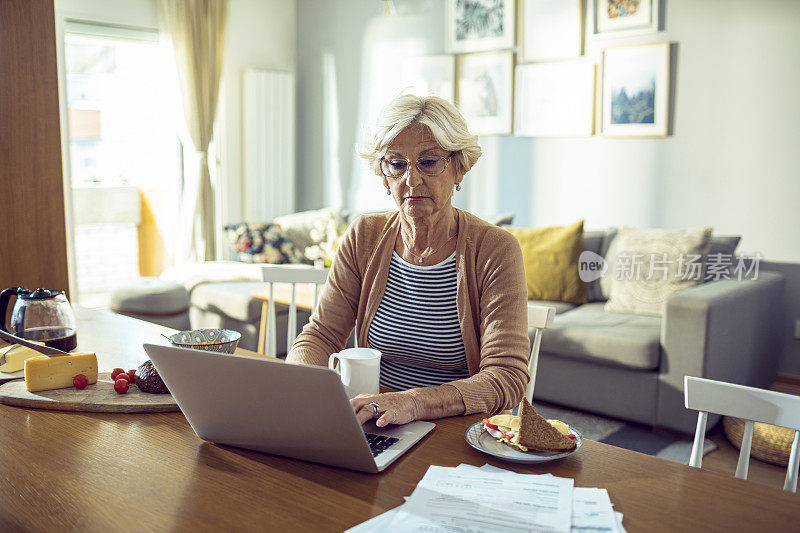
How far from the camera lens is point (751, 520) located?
2.93 feet

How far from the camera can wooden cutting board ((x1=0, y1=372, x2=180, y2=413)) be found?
4.22 feet

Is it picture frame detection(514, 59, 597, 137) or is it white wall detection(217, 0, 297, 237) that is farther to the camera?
white wall detection(217, 0, 297, 237)

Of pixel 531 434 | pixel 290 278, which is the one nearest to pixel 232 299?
pixel 290 278

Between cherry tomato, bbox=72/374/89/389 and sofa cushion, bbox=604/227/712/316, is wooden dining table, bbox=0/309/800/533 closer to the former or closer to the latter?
cherry tomato, bbox=72/374/89/389

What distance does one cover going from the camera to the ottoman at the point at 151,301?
4.13 meters

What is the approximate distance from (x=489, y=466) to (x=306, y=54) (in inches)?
202

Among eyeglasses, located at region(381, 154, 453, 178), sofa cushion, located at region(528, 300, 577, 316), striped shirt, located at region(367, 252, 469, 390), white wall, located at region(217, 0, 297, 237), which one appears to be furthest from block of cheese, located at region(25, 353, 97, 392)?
white wall, located at region(217, 0, 297, 237)

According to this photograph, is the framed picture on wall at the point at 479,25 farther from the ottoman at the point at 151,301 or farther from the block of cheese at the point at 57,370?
the block of cheese at the point at 57,370

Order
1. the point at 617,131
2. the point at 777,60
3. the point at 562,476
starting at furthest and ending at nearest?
1. the point at 617,131
2. the point at 777,60
3. the point at 562,476

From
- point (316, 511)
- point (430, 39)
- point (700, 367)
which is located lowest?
point (700, 367)

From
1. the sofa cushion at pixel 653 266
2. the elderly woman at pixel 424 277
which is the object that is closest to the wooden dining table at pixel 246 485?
the elderly woman at pixel 424 277

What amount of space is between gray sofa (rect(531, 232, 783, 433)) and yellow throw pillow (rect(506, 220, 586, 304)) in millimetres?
256

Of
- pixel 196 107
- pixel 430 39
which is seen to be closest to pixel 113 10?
pixel 196 107

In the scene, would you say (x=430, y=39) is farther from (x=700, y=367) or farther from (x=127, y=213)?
(x=700, y=367)
